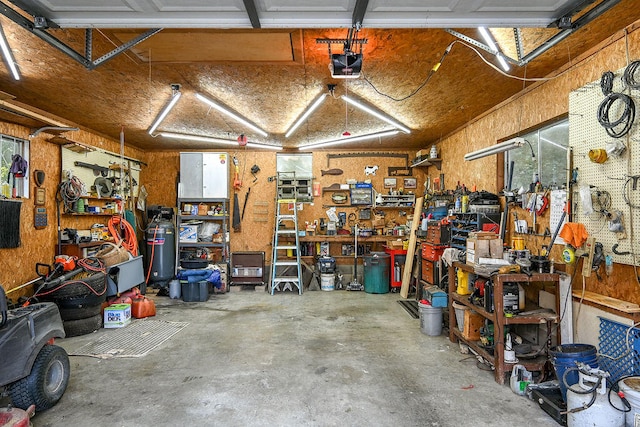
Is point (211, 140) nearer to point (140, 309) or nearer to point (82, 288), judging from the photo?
point (140, 309)

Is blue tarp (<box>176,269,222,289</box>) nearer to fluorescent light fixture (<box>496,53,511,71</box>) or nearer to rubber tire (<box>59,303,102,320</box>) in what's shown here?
rubber tire (<box>59,303,102,320</box>)

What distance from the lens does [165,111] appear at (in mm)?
4816

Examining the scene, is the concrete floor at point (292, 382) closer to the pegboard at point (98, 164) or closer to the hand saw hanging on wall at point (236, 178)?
the pegboard at point (98, 164)

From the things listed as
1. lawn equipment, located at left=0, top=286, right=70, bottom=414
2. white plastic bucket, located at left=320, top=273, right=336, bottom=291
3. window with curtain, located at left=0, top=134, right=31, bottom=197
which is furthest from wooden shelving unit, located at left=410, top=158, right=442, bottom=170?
window with curtain, located at left=0, top=134, right=31, bottom=197

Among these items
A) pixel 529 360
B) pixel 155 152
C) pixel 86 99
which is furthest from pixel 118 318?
pixel 529 360

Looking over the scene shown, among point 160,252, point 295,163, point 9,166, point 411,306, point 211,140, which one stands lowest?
point 411,306

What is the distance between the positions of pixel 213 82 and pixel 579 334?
172 inches

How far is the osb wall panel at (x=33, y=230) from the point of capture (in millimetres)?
4172

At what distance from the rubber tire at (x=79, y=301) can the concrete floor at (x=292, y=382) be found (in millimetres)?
402

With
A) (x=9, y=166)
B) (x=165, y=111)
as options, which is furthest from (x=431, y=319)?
(x=9, y=166)

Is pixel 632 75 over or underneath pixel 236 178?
over

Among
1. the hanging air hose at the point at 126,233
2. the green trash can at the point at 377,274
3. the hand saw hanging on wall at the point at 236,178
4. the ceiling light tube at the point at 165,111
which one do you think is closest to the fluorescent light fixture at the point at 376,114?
the ceiling light tube at the point at 165,111

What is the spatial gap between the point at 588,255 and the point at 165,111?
17.1 feet

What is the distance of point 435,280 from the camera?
5.18 metres
